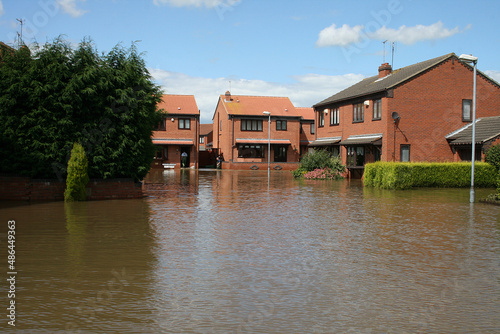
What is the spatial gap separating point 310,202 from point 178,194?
6494 mm

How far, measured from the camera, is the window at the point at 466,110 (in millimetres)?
33125

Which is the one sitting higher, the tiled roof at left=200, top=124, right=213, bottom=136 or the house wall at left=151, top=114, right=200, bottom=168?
the tiled roof at left=200, top=124, right=213, bottom=136

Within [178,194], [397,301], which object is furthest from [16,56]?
[397,301]

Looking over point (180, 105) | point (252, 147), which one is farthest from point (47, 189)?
point (180, 105)

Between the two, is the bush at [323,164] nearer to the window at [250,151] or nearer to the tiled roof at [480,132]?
the tiled roof at [480,132]

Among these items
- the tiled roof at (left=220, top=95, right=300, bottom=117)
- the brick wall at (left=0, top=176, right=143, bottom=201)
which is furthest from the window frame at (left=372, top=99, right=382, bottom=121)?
the tiled roof at (left=220, top=95, right=300, bottom=117)

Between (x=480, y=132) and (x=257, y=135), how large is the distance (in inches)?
1143

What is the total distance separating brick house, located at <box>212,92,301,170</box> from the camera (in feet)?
178

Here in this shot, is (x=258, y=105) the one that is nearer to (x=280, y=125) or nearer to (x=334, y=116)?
(x=280, y=125)

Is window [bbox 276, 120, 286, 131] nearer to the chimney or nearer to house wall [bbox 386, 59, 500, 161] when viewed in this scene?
the chimney

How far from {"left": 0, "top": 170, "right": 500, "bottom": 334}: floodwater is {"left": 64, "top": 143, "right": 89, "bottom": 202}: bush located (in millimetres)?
2667

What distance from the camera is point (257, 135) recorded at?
182 ft

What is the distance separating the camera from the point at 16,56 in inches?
685

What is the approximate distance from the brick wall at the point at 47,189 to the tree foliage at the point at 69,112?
311mm
